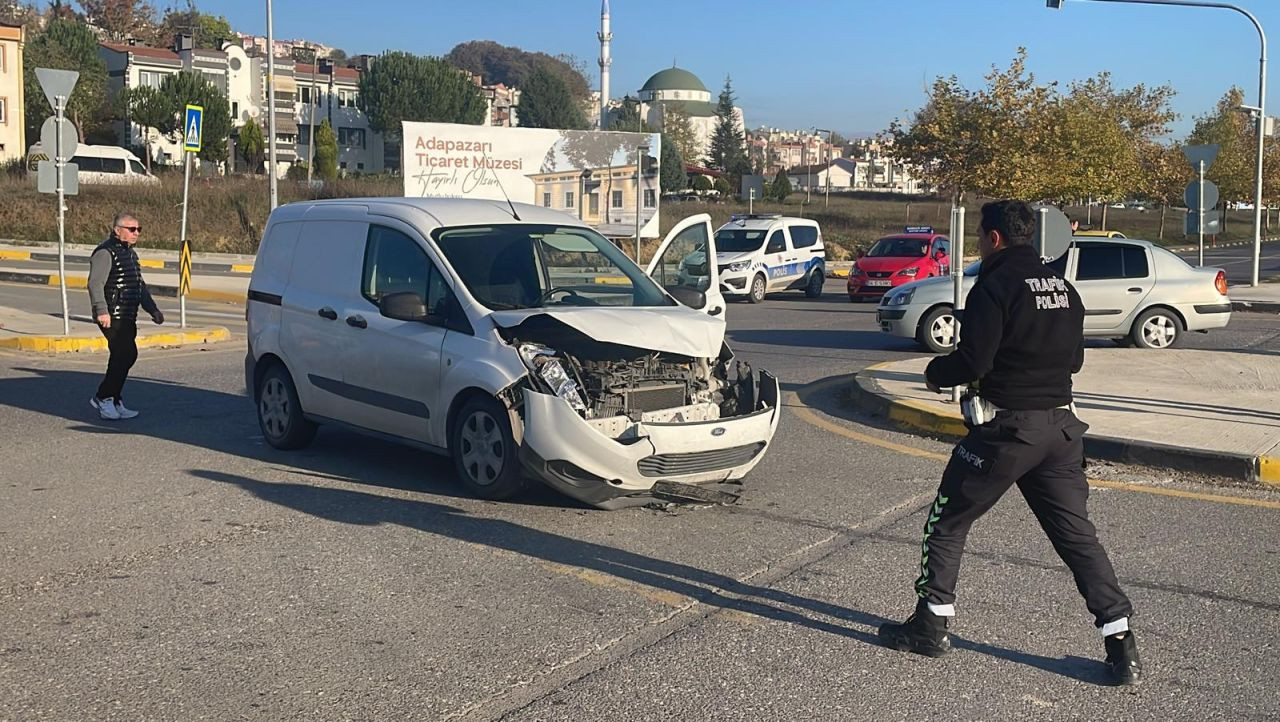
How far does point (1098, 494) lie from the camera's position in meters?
8.08

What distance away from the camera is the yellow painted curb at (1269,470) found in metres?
8.31

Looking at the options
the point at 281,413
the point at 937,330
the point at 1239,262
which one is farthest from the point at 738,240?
the point at 1239,262

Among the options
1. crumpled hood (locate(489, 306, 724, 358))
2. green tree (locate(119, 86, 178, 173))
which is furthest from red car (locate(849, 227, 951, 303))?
green tree (locate(119, 86, 178, 173))

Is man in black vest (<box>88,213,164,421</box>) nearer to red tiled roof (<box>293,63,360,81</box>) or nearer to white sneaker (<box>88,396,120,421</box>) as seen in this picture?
white sneaker (<box>88,396,120,421</box>)

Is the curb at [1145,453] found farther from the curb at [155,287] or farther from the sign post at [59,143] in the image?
the curb at [155,287]

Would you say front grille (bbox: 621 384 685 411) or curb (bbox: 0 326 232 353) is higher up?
front grille (bbox: 621 384 685 411)

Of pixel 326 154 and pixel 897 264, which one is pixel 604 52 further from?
pixel 897 264

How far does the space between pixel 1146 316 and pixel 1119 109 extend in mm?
48348

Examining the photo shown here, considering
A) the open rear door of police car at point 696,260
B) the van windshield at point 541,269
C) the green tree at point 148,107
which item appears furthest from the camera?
the green tree at point 148,107

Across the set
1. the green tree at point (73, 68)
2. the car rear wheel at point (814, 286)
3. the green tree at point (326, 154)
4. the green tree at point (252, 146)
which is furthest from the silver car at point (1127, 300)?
the green tree at point (73, 68)

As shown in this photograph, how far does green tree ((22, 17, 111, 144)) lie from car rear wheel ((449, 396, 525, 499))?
2824 inches

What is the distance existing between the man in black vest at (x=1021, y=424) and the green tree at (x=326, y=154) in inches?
2827

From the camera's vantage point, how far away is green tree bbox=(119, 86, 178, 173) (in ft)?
251

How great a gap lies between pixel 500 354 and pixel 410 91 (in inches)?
3491
